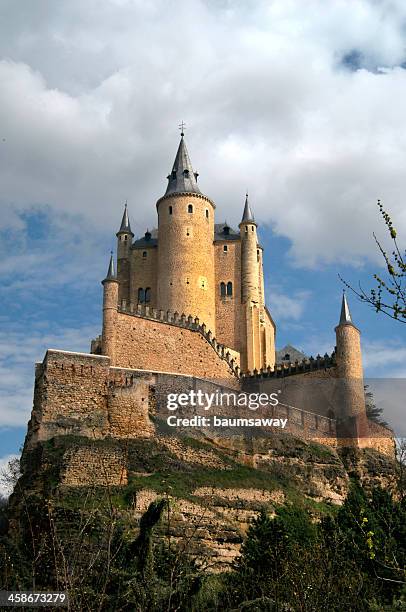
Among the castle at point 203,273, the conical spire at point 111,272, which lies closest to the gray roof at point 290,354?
the castle at point 203,273

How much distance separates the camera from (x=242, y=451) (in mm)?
44219

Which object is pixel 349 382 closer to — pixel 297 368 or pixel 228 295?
pixel 297 368

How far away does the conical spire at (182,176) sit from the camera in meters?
65.7

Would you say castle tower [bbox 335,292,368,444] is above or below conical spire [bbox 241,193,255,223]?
below

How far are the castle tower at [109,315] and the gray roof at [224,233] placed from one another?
1687 centimetres

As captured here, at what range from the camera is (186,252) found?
62.6 meters

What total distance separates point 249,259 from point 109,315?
1781cm

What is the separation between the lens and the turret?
63.3 m

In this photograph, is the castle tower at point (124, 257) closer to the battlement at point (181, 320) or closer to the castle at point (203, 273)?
the castle at point (203, 273)

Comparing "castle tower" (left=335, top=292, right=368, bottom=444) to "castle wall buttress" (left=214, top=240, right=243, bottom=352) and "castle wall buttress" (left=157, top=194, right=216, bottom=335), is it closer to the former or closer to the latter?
"castle wall buttress" (left=214, top=240, right=243, bottom=352)

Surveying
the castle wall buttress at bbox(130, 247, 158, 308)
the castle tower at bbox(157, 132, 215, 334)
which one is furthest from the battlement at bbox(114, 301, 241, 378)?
the castle wall buttress at bbox(130, 247, 158, 308)

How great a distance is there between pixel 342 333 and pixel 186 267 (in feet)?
45.1

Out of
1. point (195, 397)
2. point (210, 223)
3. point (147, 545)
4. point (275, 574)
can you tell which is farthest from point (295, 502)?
point (210, 223)

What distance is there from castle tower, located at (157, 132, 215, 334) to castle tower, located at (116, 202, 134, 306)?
3653 millimetres
